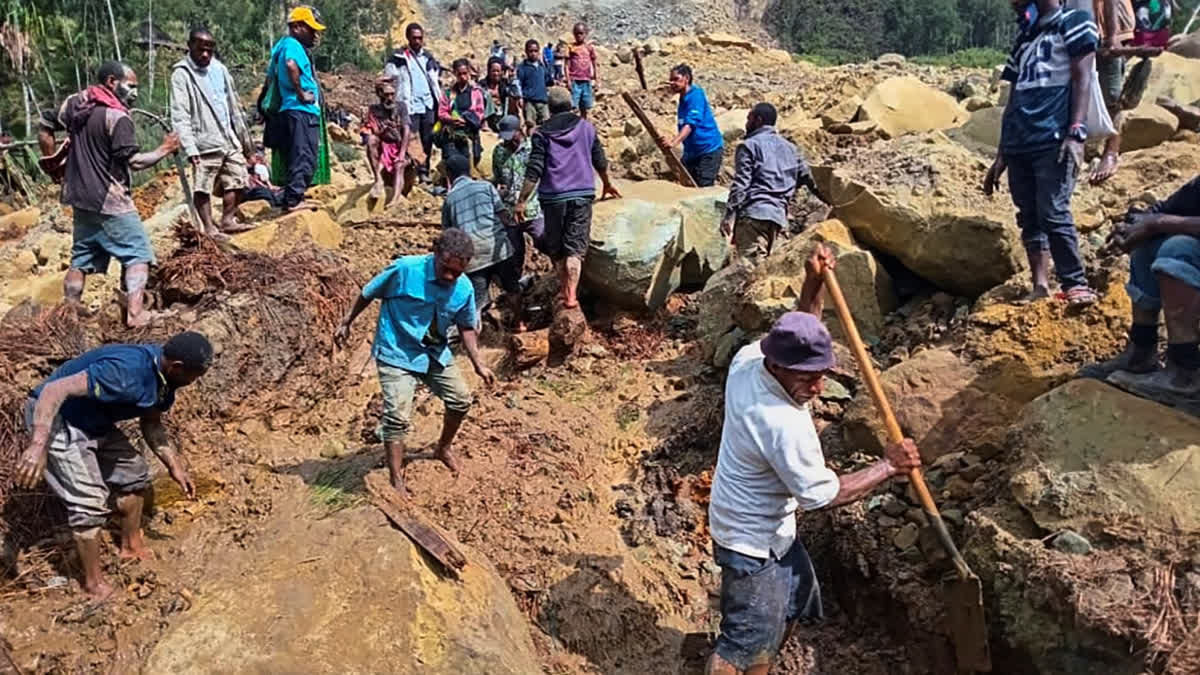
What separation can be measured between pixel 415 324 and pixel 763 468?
7.30ft

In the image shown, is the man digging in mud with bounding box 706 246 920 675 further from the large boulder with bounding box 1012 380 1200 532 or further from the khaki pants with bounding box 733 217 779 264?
the khaki pants with bounding box 733 217 779 264

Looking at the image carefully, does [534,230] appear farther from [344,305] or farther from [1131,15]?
[1131,15]

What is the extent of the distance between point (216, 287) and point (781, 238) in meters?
4.29

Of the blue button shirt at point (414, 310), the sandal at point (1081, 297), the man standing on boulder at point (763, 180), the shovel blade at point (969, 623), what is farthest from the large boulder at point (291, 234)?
the shovel blade at point (969, 623)

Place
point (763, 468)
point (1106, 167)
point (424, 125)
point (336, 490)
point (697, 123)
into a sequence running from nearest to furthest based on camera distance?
point (763, 468) → point (1106, 167) → point (336, 490) → point (697, 123) → point (424, 125)

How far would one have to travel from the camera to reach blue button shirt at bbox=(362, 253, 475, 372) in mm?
4641

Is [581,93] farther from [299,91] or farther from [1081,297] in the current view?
[1081,297]

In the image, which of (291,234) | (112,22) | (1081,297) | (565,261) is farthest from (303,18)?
(112,22)

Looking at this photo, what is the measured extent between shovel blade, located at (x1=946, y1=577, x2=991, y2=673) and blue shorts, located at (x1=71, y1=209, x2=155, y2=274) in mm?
5102

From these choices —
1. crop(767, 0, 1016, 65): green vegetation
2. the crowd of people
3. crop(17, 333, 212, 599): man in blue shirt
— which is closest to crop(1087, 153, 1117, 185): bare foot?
the crowd of people

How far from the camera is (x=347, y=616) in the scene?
3.66 metres

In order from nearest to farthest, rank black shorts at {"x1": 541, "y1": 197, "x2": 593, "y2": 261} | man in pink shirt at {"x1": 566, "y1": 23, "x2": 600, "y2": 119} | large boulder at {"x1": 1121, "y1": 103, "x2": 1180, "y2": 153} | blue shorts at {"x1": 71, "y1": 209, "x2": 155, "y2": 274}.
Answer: blue shorts at {"x1": 71, "y1": 209, "x2": 155, "y2": 274} → large boulder at {"x1": 1121, "y1": 103, "x2": 1180, "y2": 153} → black shorts at {"x1": 541, "y1": 197, "x2": 593, "y2": 261} → man in pink shirt at {"x1": 566, "y1": 23, "x2": 600, "y2": 119}

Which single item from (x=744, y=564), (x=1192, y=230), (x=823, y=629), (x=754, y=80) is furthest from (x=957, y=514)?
(x=754, y=80)

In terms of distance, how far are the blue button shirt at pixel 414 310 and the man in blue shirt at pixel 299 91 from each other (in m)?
3.22
